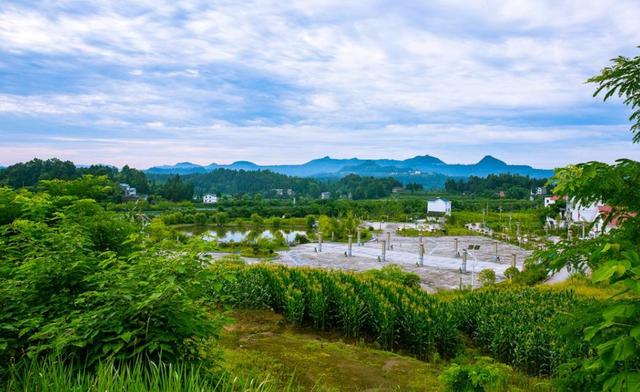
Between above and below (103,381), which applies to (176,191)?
below

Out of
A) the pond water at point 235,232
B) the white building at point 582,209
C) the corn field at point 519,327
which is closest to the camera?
the white building at point 582,209

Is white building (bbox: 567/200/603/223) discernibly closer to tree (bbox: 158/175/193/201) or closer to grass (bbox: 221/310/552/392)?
grass (bbox: 221/310/552/392)

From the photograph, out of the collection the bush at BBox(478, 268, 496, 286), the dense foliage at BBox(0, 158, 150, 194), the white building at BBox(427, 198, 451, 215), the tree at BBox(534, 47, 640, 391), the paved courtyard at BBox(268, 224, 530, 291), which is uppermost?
the dense foliage at BBox(0, 158, 150, 194)

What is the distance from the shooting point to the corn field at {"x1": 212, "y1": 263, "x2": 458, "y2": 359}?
8.39 m

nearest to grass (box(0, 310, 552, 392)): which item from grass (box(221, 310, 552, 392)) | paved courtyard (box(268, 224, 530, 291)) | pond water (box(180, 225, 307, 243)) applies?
grass (box(221, 310, 552, 392))

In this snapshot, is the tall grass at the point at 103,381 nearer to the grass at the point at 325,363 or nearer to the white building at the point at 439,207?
the grass at the point at 325,363

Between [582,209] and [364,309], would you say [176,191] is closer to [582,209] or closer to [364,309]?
[364,309]

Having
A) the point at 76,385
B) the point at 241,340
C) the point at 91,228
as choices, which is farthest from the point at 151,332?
the point at 241,340

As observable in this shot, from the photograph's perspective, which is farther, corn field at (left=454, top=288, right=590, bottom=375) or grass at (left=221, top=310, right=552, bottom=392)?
corn field at (left=454, top=288, right=590, bottom=375)

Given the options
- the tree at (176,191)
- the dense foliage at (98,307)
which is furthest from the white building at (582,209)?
the tree at (176,191)

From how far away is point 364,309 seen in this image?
872cm

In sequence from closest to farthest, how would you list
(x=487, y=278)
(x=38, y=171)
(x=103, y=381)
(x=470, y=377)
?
(x=103, y=381) < (x=470, y=377) < (x=487, y=278) < (x=38, y=171)

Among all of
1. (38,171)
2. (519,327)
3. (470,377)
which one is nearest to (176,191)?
(38,171)

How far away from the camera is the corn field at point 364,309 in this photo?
8.39 m
